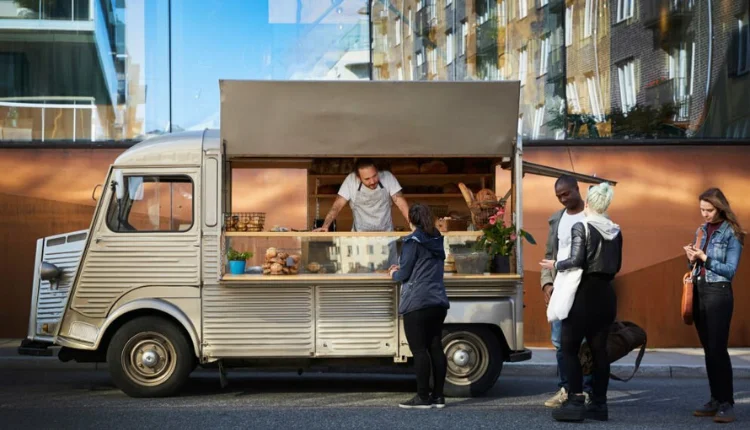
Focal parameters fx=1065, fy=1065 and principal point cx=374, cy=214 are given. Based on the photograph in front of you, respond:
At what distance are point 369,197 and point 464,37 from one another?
6067 mm

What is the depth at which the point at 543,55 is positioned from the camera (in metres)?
15.7

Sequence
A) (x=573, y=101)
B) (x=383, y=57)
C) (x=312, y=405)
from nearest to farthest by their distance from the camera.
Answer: (x=312, y=405), (x=573, y=101), (x=383, y=57)

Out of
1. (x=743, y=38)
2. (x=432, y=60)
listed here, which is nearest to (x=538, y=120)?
(x=432, y=60)

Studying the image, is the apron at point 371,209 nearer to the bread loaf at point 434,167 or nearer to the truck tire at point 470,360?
the bread loaf at point 434,167

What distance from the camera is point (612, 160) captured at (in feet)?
50.2

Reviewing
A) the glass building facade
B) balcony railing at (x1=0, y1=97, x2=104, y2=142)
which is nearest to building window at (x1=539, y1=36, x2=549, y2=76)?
the glass building facade

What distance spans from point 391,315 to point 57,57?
8153 mm

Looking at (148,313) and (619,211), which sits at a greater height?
(619,211)

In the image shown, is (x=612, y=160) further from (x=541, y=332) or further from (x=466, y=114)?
(x=466, y=114)

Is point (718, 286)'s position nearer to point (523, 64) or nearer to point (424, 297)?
point (424, 297)

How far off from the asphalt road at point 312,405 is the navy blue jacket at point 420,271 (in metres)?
0.94

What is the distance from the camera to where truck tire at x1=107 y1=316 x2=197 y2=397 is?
961cm

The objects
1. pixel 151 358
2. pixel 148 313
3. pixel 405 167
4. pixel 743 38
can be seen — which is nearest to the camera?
pixel 151 358

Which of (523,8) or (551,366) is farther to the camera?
(523,8)
